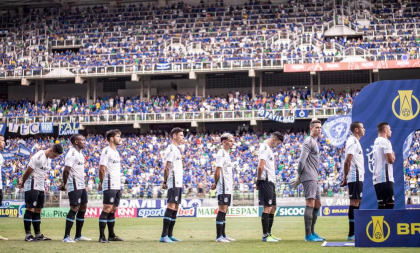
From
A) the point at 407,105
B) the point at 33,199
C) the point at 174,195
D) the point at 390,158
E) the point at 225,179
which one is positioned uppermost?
the point at 407,105

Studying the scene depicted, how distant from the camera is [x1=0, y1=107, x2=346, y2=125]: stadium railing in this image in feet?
155

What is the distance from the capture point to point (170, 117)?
50.6 metres

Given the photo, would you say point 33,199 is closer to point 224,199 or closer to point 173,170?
point 173,170

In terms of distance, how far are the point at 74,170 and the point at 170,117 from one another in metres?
36.7

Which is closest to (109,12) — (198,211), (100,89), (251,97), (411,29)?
(100,89)

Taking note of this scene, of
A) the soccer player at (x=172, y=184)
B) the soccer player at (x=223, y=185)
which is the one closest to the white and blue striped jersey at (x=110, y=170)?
the soccer player at (x=172, y=184)

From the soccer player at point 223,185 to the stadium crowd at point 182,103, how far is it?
3386cm

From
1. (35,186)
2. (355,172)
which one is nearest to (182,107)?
(35,186)

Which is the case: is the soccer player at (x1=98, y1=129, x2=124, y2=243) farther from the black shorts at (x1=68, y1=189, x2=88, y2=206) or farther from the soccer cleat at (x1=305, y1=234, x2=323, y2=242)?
the soccer cleat at (x1=305, y1=234, x2=323, y2=242)

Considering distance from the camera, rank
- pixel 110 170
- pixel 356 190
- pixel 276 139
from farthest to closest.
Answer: pixel 110 170 < pixel 276 139 < pixel 356 190

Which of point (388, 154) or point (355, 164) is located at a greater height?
point (388, 154)

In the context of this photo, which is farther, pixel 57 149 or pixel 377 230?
pixel 57 149

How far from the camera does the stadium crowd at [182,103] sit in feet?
161

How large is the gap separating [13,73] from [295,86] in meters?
27.7
